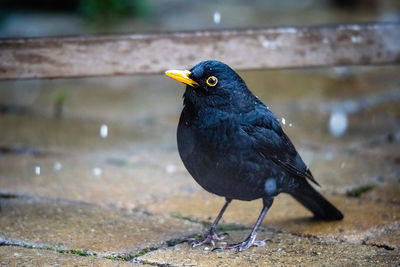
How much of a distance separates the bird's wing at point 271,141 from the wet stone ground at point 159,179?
41 centimetres

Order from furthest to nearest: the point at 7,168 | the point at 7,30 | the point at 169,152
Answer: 1. the point at 7,30
2. the point at 169,152
3. the point at 7,168

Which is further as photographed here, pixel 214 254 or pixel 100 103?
pixel 100 103

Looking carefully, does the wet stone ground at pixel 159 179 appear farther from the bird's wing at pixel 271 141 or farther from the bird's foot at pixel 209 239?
the bird's wing at pixel 271 141

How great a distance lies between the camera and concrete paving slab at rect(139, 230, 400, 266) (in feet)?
10.2

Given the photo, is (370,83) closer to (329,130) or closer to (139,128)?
(329,130)

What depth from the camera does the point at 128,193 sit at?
418 centimetres

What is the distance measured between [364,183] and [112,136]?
2219 millimetres

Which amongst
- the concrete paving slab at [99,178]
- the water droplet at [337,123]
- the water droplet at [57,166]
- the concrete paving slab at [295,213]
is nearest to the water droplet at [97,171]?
the concrete paving slab at [99,178]

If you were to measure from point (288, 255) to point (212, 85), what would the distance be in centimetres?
97

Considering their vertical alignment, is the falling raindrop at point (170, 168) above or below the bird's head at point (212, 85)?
below

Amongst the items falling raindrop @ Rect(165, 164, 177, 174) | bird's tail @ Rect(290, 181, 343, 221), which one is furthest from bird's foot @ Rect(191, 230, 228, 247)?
falling raindrop @ Rect(165, 164, 177, 174)

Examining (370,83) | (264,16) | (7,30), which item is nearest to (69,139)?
(370,83)

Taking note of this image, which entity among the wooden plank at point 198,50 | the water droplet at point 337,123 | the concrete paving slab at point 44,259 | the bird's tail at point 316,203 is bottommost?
the concrete paving slab at point 44,259

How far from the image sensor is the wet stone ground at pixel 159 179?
10.7 ft
